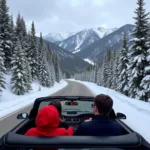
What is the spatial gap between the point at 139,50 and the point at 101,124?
30.0 meters

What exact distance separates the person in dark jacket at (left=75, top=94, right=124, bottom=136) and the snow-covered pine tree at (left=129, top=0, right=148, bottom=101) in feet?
94.4

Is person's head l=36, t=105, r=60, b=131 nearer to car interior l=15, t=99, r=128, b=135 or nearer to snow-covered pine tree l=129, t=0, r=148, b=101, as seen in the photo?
→ car interior l=15, t=99, r=128, b=135

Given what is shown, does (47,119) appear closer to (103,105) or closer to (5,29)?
(103,105)

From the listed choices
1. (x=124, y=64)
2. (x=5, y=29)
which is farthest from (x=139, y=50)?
(x=5, y=29)

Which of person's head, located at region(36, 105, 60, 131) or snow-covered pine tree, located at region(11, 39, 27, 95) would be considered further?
snow-covered pine tree, located at region(11, 39, 27, 95)

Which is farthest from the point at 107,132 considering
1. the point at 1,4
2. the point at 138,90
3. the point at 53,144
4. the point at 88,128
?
the point at 1,4

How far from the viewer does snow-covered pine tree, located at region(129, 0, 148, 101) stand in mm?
32750

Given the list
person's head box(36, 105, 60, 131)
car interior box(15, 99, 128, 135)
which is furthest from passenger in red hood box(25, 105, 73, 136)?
car interior box(15, 99, 128, 135)

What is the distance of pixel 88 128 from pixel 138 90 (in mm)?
30435

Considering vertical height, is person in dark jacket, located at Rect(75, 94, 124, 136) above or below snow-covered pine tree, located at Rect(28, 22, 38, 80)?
below

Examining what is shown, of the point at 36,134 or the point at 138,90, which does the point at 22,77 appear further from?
the point at 36,134

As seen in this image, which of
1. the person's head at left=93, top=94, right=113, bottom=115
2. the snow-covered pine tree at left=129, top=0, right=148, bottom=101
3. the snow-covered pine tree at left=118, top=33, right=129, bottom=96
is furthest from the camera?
the snow-covered pine tree at left=118, top=33, right=129, bottom=96

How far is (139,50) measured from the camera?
32.8m

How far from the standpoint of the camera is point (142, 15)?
111 ft
